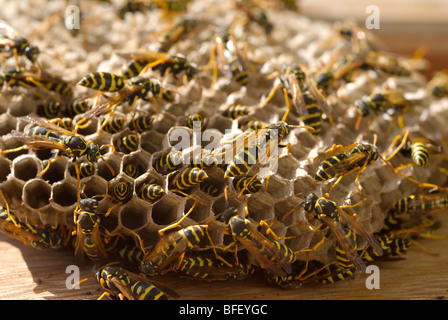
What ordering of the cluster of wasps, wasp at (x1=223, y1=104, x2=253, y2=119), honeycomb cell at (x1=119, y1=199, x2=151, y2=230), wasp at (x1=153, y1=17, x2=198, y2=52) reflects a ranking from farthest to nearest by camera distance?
wasp at (x1=153, y1=17, x2=198, y2=52), wasp at (x1=223, y1=104, x2=253, y2=119), honeycomb cell at (x1=119, y1=199, x2=151, y2=230), the cluster of wasps

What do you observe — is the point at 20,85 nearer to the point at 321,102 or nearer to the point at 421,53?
the point at 321,102

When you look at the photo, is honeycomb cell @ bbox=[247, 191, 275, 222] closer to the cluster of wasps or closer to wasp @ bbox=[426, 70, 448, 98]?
the cluster of wasps

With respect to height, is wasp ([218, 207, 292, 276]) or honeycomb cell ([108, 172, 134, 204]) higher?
honeycomb cell ([108, 172, 134, 204])

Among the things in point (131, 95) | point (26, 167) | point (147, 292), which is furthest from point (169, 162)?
point (26, 167)

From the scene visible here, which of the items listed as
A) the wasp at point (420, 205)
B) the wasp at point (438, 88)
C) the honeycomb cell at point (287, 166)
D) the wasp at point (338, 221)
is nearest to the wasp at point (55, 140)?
the honeycomb cell at point (287, 166)

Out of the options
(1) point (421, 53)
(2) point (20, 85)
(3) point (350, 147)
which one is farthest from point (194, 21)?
(1) point (421, 53)

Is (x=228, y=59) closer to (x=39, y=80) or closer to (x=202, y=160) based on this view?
(x=202, y=160)

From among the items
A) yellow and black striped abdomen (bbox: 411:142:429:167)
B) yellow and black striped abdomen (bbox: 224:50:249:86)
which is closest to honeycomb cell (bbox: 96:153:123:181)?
yellow and black striped abdomen (bbox: 224:50:249:86)

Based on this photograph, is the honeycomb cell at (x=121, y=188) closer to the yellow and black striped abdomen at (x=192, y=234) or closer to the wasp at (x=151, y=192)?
the wasp at (x=151, y=192)
